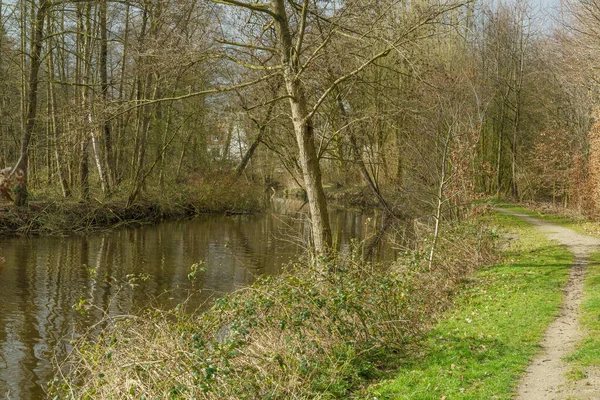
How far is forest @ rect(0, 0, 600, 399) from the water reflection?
0.71 m

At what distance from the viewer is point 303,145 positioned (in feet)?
38.0

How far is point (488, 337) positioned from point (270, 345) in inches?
119

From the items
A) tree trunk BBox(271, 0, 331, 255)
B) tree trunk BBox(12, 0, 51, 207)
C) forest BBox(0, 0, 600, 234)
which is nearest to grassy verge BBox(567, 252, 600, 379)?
forest BBox(0, 0, 600, 234)

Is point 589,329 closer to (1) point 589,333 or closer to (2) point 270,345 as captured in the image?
(1) point 589,333

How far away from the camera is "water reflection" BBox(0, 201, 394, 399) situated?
30.4 feet

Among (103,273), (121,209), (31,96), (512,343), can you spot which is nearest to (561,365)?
(512,343)

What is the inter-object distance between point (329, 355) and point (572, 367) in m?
2.78

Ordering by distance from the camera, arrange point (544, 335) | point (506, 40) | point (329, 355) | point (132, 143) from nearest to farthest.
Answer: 1. point (329, 355)
2. point (544, 335)
3. point (132, 143)
4. point (506, 40)

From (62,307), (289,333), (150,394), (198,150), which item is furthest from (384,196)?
(150,394)

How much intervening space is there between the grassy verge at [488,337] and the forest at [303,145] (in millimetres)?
511

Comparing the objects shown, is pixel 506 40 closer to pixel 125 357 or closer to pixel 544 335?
pixel 544 335

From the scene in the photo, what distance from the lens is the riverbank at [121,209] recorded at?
20844 millimetres

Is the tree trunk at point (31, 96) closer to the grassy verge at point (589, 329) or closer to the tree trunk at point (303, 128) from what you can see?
the tree trunk at point (303, 128)

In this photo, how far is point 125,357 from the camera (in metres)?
6.84
